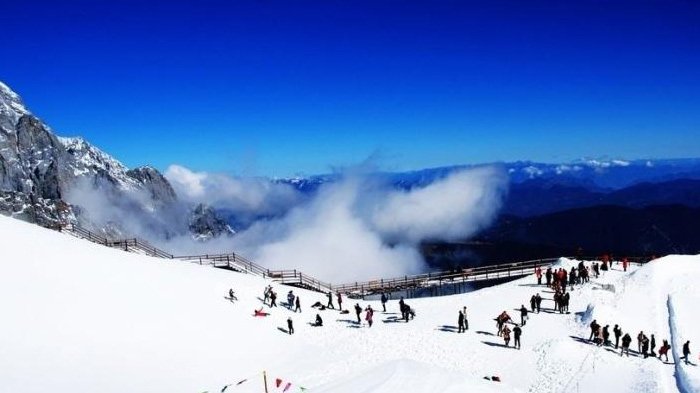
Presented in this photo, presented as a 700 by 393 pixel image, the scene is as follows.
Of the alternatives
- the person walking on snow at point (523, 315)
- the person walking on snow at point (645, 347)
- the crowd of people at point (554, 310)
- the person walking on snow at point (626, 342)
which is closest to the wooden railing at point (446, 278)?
the crowd of people at point (554, 310)

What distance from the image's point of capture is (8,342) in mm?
23750

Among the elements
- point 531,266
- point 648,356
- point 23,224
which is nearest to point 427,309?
point 648,356

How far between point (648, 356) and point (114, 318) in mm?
26927

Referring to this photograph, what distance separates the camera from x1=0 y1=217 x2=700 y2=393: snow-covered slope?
23.5 m

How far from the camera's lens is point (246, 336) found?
1244 inches

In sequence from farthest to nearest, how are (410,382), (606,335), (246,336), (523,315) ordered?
1. (523,315)
2. (246,336)
3. (606,335)
4. (410,382)

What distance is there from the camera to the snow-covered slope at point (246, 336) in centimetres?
2352

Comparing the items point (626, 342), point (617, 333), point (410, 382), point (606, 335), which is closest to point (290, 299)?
point (606, 335)

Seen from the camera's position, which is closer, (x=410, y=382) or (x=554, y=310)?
(x=410, y=382)

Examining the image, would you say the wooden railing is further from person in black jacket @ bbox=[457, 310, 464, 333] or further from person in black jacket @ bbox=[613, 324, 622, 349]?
person in black jacket @ bbox=[613, 324, 622, 349]

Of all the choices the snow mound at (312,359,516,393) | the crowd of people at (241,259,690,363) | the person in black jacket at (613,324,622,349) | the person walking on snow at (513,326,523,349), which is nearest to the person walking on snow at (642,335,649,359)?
the crowd of people at (241,259,690,363)

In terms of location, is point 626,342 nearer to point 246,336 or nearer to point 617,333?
point 617,333

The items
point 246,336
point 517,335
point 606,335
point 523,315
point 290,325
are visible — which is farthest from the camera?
point 290,325

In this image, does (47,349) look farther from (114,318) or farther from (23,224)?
(23,224)
